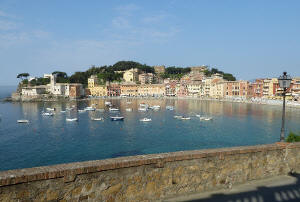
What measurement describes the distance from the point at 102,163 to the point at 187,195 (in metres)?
2.32

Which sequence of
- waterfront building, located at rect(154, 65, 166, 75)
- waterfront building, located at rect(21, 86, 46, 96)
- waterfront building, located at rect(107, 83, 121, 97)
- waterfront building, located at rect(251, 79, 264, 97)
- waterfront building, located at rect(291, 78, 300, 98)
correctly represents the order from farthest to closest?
waterfront building, located at rect(154, 65, 166, 75)
waterfront building, located at rect(107, 83, 121, 97)
waterfront building, located at rect(21, 86, 46, 96)
waterfront building, located at rect(251, 79, 264, 97)
waterfront building, located at rect(291, 78, 300, 98)

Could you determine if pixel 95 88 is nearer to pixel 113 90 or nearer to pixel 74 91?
pixel 113 90

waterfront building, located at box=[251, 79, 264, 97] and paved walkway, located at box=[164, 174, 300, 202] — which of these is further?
waterfront building, located at box=[251, 79, 264, 97]

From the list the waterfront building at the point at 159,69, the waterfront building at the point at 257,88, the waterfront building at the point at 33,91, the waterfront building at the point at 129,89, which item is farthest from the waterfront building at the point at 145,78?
the waterfront building at the point at 257,88

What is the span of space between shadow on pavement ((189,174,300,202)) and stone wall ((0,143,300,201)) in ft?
1.61

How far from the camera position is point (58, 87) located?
106000 mm

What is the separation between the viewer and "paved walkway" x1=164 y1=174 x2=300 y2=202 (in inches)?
221

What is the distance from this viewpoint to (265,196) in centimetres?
573

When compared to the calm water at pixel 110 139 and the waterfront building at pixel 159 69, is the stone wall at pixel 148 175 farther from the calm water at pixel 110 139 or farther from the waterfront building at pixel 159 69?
the waterfront building at pixel 159 69

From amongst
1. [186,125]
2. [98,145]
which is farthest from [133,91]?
[98,145]

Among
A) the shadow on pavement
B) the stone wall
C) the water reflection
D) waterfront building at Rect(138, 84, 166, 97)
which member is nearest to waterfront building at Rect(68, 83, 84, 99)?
waterfront building at Rect(138, 84, 166, 97)

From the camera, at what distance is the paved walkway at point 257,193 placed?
561 cm

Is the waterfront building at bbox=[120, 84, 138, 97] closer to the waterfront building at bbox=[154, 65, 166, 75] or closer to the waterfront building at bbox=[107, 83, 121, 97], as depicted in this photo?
the waterfront building at bbox=[107, 83, 121, 97]

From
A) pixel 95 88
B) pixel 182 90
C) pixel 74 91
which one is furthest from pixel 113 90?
pixel 182 90
